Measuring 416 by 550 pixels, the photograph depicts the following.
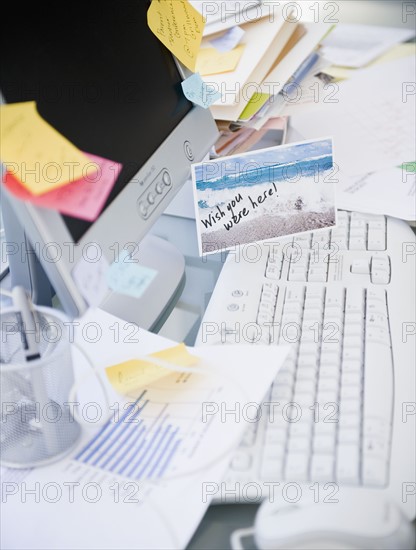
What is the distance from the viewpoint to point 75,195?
0.69 m

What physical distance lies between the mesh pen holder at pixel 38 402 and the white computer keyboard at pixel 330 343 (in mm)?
159

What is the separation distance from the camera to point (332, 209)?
981mm

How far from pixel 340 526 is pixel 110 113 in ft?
1.57

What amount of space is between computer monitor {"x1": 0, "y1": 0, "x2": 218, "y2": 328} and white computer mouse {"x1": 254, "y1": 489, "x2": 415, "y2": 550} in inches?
10.5

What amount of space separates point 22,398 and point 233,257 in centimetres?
37

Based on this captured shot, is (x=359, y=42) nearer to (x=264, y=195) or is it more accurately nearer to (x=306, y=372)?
(x=264, y=195)

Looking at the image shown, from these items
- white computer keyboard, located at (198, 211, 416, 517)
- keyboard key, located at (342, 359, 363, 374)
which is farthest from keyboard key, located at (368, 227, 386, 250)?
keyboard key, located at (342, 359, 363, 374)

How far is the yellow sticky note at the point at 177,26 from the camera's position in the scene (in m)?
0.89

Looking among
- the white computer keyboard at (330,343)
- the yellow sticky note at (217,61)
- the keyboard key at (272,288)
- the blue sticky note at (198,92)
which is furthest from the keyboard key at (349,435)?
the yellow sticky note at (217,61)

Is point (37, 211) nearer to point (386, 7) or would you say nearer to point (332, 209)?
point (332, 209)

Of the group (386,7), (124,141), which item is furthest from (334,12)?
(124,141)

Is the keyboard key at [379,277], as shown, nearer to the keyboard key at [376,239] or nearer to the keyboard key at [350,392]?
the keyboard key at [376,239]

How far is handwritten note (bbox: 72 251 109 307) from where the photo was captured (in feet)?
2.37

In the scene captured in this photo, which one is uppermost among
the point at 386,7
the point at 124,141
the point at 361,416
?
the point at 124,141
